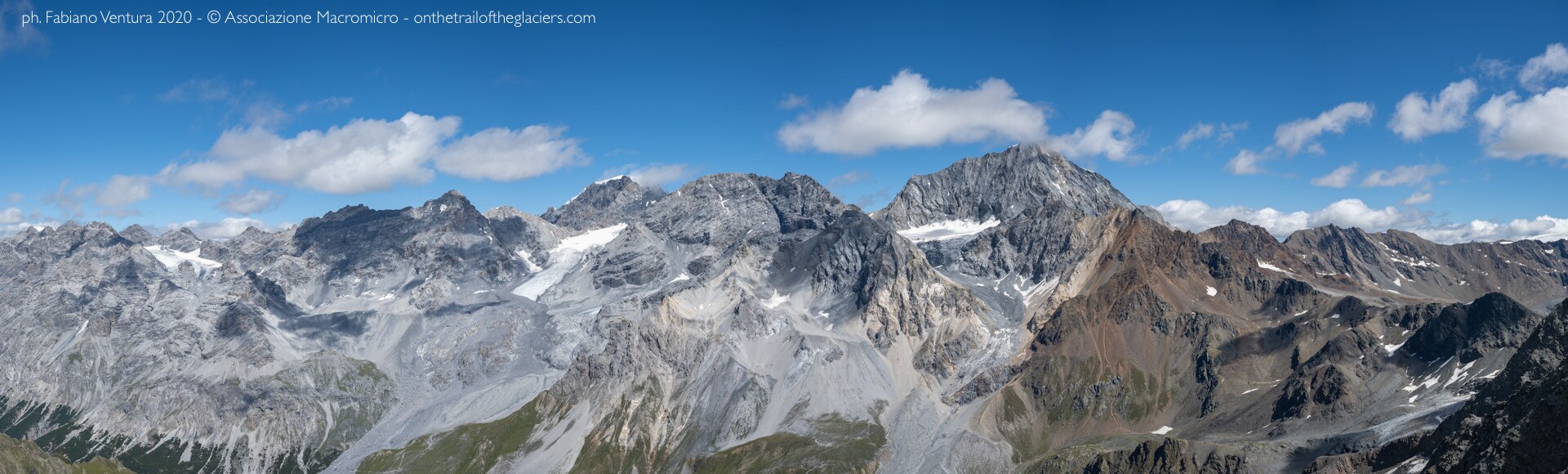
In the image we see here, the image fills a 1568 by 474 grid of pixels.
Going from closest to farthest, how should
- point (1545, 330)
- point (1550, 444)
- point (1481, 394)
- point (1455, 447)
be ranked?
point (1550, 444) < point (1455, 447) < point (1545, 330) < point (1481, 394)

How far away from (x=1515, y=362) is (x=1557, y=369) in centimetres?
6664

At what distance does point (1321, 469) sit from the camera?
19850cm

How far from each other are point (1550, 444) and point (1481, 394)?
76.4 meters

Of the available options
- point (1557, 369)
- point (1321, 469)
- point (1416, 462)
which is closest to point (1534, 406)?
point (1557, 369)

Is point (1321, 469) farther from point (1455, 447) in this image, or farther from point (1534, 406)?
point (1534, 406)

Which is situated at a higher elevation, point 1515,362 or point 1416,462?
point 1515,362

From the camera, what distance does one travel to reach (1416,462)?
563 feet

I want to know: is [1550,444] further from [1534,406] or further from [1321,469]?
[1321,469]

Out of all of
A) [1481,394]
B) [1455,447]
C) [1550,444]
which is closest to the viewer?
[1550,444]

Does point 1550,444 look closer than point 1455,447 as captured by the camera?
Yes

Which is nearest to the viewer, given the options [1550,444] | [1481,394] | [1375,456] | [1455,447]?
[1550,444]

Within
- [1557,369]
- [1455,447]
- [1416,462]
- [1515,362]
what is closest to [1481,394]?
[1515,362]

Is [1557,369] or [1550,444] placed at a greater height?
[1557,369]

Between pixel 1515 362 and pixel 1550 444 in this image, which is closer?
pixel 1550 444
